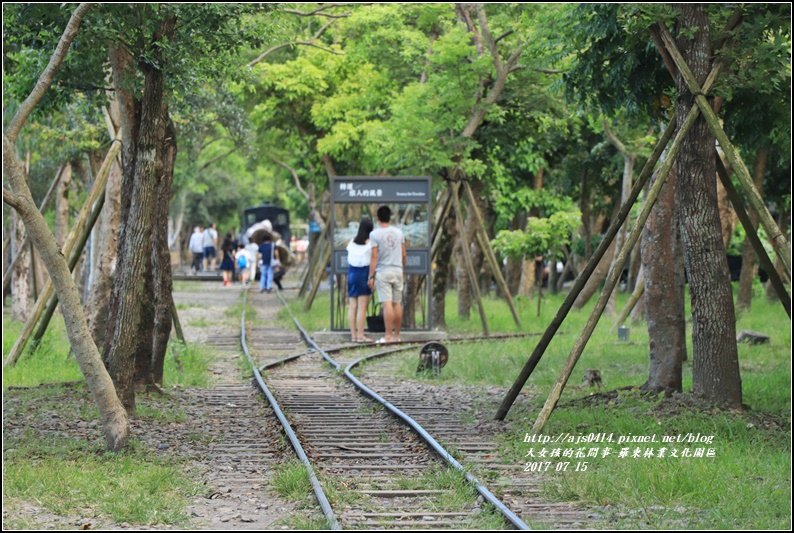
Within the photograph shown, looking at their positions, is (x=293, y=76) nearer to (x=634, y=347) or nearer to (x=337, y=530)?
(x=634, y=347)

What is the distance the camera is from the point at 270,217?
2498 inches

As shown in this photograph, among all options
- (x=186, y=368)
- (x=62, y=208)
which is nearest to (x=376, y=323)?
(x=186, y=368)

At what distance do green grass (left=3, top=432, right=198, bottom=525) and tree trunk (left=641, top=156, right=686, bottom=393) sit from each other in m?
5.76

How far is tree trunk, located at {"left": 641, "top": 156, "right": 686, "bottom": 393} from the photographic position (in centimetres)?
1371

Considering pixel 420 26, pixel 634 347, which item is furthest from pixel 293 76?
pixel 634 347

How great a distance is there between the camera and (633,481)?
9.48 metres

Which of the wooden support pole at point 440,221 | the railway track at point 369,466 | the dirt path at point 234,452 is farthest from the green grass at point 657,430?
the wooden support pole at point 440,221

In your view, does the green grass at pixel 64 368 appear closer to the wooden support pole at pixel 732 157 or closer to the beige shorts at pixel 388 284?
the beige shorts at pixel 388 284

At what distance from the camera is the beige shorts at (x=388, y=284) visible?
67.2 ft

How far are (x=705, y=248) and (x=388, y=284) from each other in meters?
8.64

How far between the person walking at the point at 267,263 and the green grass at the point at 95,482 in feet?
91.1

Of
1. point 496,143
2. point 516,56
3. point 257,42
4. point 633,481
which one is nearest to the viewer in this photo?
point 633,481

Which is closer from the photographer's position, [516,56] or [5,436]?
[5,436]

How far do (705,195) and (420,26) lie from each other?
13.9 meters
